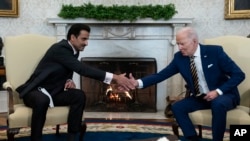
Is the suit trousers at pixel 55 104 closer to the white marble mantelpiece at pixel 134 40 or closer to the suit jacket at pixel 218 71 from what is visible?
the suit jacket at pixel 218 71

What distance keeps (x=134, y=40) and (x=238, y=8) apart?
1.46m

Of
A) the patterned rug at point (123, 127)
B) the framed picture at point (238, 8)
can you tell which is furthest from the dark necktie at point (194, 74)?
the framed picture at point (238, 8)

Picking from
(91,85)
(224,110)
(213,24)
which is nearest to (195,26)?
(213,24)

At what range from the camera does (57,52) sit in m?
2.90

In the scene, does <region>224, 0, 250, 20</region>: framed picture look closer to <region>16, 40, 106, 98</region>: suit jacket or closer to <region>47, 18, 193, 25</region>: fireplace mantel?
<region>47, 18, 193, 25</region>: fireplace mantel

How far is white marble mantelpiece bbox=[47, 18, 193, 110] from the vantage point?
15.1 feet

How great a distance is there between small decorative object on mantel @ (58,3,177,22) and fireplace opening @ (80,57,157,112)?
608 mm

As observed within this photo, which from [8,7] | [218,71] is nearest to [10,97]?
[218,71]

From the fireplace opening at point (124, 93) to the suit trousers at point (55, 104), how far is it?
5.92ft

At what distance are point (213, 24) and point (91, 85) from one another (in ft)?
6.23

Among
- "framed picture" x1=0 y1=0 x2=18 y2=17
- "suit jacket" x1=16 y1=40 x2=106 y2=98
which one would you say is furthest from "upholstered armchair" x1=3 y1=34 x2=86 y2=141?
"framed picture" x1=0 y1=0 x2=18 y2=17

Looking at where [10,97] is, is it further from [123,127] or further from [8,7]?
[8,7]

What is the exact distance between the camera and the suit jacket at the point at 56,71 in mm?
2876

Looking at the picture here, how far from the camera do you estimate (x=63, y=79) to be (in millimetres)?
2980
